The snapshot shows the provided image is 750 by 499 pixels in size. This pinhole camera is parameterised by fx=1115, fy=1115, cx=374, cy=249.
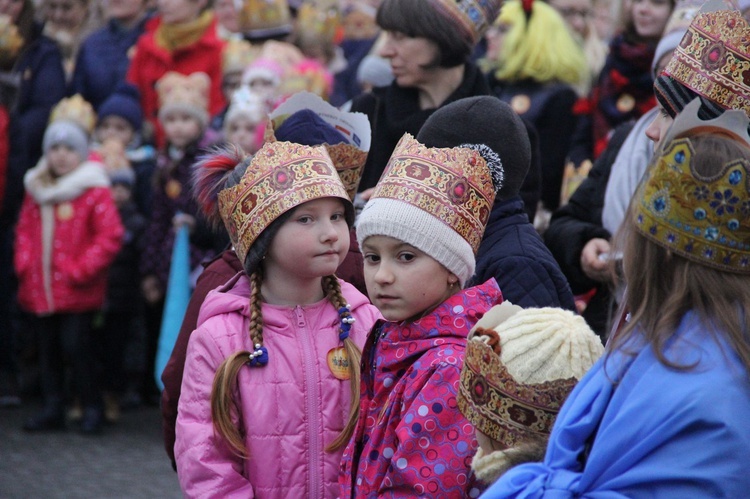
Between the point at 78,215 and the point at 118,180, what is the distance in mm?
647

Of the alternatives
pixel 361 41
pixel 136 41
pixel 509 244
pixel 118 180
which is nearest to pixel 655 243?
pixel 509 244

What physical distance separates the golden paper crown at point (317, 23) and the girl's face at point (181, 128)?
2051mm

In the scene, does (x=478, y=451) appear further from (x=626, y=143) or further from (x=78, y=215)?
(x=78, y=215)

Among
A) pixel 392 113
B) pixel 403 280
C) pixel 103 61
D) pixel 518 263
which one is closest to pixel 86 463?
pixel 392 113

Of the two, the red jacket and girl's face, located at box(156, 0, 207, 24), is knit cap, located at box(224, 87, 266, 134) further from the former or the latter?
girl's face, located at box(156, 0, 207, 24)

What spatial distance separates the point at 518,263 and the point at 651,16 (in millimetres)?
2937

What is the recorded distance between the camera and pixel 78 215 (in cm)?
737

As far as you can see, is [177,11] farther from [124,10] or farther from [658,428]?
[658,428]

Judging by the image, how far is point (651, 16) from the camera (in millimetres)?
5922

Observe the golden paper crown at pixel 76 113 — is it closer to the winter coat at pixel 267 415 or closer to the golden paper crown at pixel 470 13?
the golden paper crown at pixel 470 13

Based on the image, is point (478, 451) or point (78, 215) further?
point (78, 215)

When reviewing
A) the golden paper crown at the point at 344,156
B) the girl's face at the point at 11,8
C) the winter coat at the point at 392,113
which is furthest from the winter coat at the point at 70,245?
the golden paper crown at the point at 344,156

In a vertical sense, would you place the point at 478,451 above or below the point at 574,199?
above

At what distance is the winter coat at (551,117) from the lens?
21.1ft
